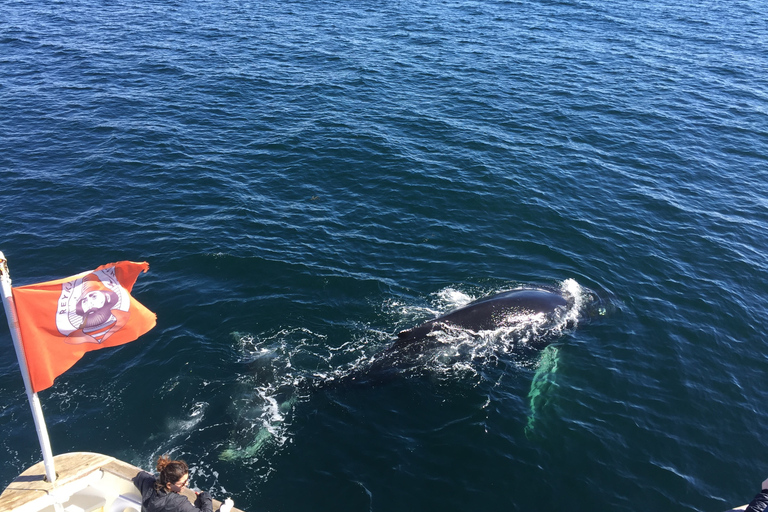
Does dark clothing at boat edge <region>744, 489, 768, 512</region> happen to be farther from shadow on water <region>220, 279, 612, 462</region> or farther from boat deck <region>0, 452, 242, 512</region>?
boat deck <region>0, 452, 242, 512</region>

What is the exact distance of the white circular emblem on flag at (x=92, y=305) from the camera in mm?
10742

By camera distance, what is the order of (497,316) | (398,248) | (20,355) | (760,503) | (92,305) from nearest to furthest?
(760,503), (20,355), (92,305), (497,316), (398,248)

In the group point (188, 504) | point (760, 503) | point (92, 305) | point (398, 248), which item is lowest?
point (398, 248)

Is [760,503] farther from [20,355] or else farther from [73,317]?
[20,355]

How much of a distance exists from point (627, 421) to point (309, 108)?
28.6 meters

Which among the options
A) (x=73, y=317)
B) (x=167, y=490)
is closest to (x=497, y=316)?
(x=167, y=490)

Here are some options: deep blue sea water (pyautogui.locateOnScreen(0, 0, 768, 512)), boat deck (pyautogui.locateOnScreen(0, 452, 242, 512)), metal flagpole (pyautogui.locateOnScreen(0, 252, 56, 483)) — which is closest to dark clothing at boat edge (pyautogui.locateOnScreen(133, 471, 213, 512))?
boat deck (pyautogui.locateOnScreen(0, 452, 242, 512))

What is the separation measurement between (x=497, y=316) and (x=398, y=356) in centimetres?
404

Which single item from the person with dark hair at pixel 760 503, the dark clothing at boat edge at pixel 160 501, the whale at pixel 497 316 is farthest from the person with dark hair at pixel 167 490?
the person with dark hair at pixel 760 503

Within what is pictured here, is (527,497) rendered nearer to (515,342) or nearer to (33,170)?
(515,342)

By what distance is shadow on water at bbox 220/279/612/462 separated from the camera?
1697cm

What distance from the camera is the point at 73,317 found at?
10766 millimetres

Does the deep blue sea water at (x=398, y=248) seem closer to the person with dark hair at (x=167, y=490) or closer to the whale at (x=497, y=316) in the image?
the whale at (x=497, y=316)

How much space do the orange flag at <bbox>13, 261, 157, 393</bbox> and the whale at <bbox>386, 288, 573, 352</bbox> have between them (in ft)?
31.0
